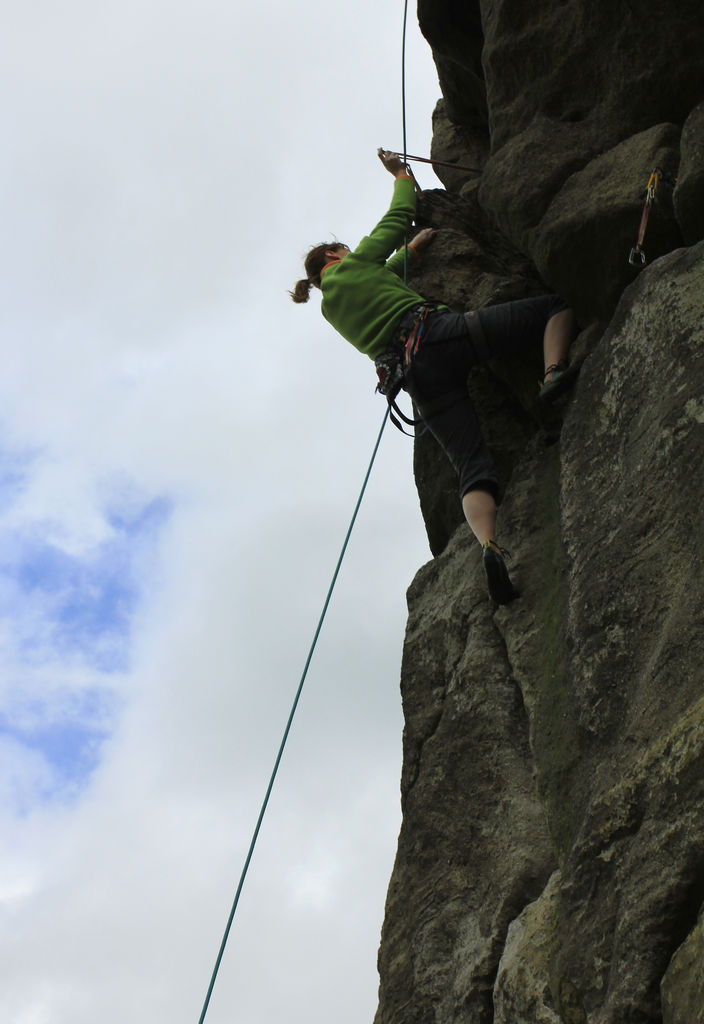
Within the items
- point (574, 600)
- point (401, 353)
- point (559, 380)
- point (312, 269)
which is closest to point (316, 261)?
point (312, 269)

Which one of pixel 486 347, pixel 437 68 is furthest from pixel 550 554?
pixel 437 68

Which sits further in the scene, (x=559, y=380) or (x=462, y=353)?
(x=462, y=353)

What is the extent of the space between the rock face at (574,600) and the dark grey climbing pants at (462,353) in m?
0.21

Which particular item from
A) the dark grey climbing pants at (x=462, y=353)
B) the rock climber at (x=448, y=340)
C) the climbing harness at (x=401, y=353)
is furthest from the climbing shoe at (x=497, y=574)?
the climbing harness at (x=401, y=353)

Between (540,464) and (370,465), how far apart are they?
3.74 feet

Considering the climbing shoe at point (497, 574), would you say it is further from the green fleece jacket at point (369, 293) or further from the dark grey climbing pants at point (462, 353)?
the green fleece jacket at point (369, 293)

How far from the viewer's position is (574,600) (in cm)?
433

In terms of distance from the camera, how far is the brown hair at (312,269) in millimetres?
6258

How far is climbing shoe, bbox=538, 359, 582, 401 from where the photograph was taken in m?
4.95

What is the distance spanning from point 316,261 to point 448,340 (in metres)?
1.29

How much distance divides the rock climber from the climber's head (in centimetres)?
18

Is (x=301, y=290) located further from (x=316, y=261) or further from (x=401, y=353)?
(x=401, y=353)

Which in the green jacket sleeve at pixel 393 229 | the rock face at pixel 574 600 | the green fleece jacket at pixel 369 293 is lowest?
the rock face at pixel 574 600

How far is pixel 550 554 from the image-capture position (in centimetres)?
482
